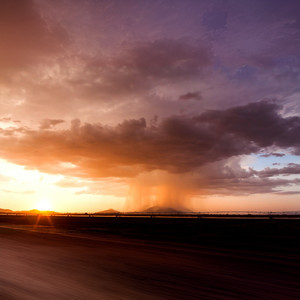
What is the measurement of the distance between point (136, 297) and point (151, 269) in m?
3.09

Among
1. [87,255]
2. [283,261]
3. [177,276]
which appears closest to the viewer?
[177,276]

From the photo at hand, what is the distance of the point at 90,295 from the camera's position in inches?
231

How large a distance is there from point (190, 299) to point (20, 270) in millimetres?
5336

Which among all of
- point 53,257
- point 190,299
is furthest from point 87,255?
point 190,299

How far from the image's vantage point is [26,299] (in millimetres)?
5629

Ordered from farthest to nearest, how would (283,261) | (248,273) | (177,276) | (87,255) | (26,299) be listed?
(87,255) → (283,261) → (248,273) → (177,276) → (26,299)

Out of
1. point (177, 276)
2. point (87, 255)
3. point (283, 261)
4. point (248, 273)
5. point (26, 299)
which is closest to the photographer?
point (26, 299)

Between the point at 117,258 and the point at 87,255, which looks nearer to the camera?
the point at 117,258

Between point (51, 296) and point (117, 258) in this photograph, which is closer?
point (51, 296)

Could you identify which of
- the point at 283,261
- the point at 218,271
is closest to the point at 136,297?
the point at 218,271

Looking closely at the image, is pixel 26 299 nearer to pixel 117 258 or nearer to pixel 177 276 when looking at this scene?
pixel 177 276

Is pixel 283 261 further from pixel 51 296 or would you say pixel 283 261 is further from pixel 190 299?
pixel 51 296

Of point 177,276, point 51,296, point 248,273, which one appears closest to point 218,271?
point 248,273

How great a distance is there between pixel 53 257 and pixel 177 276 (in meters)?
5.44
